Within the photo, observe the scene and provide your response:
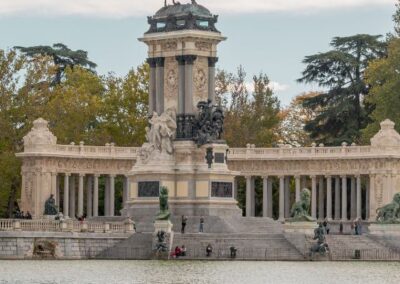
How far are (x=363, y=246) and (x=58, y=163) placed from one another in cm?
2717

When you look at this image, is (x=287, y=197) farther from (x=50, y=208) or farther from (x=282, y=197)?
(x=50, y=208)

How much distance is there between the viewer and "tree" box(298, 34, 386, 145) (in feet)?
462

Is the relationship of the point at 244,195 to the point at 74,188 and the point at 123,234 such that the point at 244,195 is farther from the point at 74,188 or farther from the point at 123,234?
the point at 123,234

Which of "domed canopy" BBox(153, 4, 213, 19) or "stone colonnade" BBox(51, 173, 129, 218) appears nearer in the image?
"domed canopy" BBox(153, 4, 213, 19)

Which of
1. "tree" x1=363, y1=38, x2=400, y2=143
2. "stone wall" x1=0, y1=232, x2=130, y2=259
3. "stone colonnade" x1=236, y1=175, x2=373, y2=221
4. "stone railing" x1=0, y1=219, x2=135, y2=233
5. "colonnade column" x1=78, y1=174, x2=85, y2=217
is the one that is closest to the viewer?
"stone wall" x1=0, y1=232, x2=130, y2=259


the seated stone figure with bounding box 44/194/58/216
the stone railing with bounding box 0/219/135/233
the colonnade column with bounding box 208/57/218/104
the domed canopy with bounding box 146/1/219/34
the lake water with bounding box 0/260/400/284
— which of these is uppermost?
the domed canopy with bounding box 146/1/219/34

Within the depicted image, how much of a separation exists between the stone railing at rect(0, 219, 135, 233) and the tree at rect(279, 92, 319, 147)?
51302mm

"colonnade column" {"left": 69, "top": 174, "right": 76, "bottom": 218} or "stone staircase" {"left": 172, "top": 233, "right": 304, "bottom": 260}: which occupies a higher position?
"colonnade column" {"left": 69, "top": 174, "right": 76, "bottom": 218}

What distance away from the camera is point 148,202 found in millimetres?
108625

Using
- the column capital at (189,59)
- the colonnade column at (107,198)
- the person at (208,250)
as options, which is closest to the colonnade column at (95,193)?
the colonnade column at (107,198)

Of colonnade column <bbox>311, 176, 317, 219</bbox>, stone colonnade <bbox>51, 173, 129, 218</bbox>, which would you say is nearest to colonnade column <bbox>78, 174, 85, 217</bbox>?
stone colonnade <bbox>51, 173, 129, 218</bbox>

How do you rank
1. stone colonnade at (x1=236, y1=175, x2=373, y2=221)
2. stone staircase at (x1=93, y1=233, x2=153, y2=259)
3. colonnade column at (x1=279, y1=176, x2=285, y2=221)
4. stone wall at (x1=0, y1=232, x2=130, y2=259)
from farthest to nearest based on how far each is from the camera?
colonnade column at (x1=279, y1=176, x2=285, y2=221) < stone colonnade at (x1=236, y1=175, x2=373, y2=221) < stone staircase at (x1=93, y1=233, x2=153, y2=259) < stone wall at (x1=0, y1=232, x2=130, y2=259)

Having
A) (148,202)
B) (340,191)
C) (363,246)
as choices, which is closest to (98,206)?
(340,191)

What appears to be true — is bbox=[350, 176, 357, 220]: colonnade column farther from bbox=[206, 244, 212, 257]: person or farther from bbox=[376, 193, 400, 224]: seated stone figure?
bbox=[206, 244, 212, 257]: person
